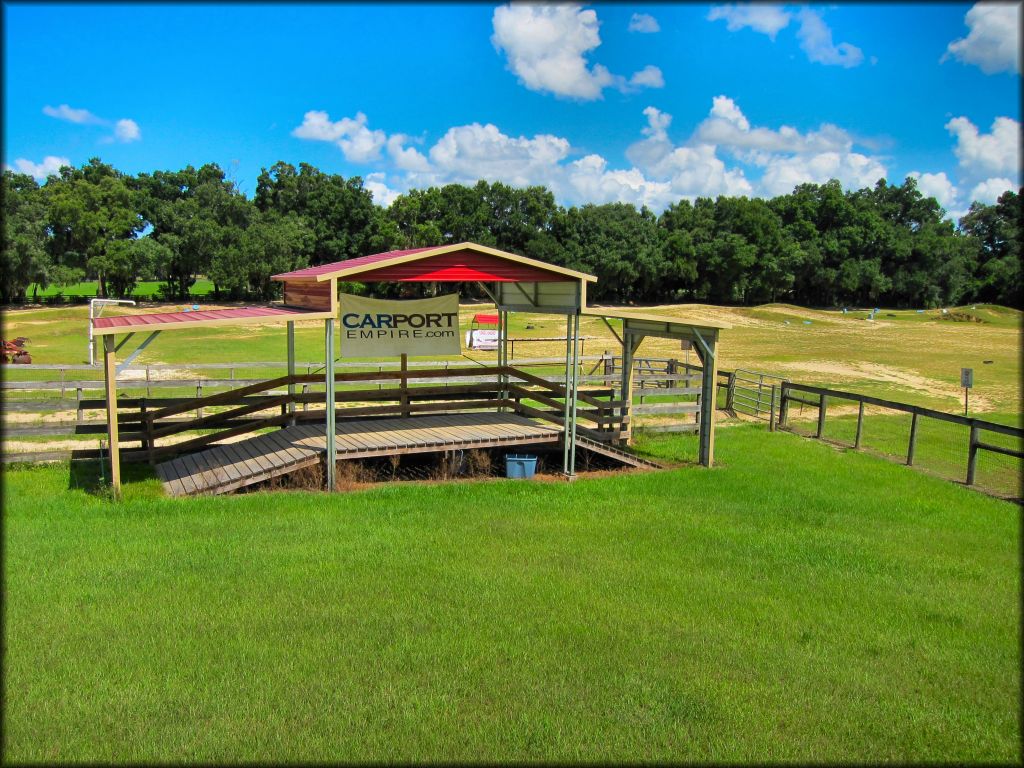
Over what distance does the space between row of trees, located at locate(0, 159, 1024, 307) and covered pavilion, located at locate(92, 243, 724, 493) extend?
132 ft

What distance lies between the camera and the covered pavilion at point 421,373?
33.8 feet

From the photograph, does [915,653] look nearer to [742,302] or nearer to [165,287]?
[165,287]

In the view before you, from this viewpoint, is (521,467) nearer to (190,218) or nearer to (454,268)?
(454,268)

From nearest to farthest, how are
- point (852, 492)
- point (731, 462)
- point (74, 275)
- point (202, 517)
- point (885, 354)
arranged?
point (202, 517)
point (852, 492)
point (731, 462)
point (885, 354)
point (74, 275)

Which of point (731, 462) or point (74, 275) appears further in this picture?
point (74, 275)

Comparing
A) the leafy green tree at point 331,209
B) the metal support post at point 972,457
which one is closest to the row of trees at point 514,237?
the leafy green tree at point 331,209

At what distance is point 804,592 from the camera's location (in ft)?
23.0

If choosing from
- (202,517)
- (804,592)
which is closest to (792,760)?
(804,592)

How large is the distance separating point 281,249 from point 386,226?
10.3 m

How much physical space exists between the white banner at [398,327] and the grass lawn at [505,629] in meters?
3.60

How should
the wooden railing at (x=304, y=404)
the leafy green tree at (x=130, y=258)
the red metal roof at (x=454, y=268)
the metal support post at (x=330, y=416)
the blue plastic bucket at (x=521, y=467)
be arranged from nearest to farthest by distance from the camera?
1. the metal support post at (x=330, y=416)
2. the red metal roof at (x=454, y=268)
3. the wooden railing at (x=304, y=404)
4. the blue plastic bucket at (x=521, y=467)
5. the leafy green tree at (x=130, y=258)

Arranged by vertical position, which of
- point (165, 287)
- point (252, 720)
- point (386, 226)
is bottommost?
point (252, 720)

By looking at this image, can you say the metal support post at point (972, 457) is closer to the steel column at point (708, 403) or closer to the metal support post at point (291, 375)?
the steel column at point (708, 403)

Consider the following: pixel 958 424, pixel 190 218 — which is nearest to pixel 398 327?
pixel 958 424
